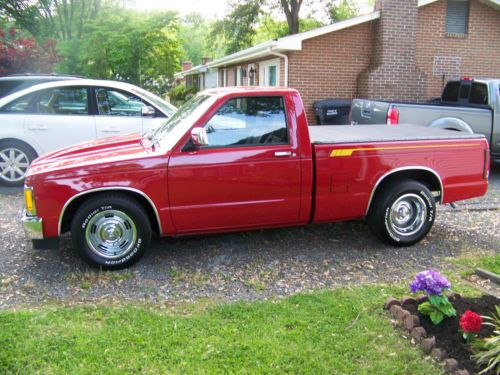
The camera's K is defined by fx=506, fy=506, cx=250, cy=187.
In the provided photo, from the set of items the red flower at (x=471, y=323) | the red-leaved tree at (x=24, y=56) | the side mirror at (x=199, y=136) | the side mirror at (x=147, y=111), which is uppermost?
the red-leaved tree at (x=24, y=56)

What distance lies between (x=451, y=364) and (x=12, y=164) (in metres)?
7.31

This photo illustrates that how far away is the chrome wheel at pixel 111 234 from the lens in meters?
4.72

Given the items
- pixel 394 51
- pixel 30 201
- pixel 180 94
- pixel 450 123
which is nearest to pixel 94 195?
pixel 30 201

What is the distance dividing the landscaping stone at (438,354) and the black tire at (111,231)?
8.88ft

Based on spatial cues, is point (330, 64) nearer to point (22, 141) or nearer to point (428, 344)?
point (22, 141)

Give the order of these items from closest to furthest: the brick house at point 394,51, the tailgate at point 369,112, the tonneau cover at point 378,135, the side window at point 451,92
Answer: the tonneau cover at point 378,135, the tailgate at point 369,112, the side window at point 451,92, the brick house at point 394,51

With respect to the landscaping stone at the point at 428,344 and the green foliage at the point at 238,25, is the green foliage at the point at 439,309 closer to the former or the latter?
the landscaping stone at the point at 428,344

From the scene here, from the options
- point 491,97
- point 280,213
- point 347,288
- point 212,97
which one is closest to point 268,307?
point 347,288

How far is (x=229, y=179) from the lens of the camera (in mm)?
4863

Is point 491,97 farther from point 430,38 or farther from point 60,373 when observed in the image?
point 60,373

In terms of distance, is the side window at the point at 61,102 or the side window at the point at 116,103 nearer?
the side window at the point at 61,102

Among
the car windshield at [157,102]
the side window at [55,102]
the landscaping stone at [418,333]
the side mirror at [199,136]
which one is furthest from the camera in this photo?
the car windshield at [157,102]

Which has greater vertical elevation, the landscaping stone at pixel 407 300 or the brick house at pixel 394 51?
the brick house at pixel 394 51

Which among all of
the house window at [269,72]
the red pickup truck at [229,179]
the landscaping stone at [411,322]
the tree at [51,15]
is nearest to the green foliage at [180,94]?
the tree at [51,15]
